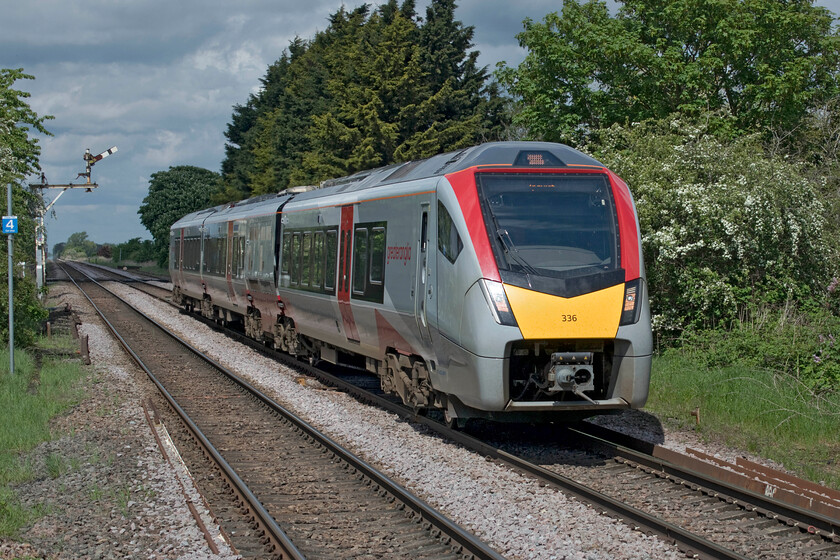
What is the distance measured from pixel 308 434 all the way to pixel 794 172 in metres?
10.1

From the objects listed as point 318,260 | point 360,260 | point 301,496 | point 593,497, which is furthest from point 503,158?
point 318,260

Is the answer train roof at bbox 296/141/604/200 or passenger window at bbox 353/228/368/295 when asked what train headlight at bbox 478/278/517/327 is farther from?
passenger window at bbox 353/228/368/295

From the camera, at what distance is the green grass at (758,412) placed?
929 centimetres

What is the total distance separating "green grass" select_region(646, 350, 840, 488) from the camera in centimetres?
929

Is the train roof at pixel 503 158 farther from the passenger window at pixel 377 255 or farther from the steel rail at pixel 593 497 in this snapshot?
the steel rail at pixel 593 497

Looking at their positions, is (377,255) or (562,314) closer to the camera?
(562,314)

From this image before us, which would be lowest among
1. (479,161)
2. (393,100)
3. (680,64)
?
(479,161)

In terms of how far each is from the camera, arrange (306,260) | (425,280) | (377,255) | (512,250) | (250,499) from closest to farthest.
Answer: (250,499), (512,250), (425,280), (377,255), (306,260)

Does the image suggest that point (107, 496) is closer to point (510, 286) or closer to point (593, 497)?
point (510, 286)

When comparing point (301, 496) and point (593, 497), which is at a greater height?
point (593, 497)

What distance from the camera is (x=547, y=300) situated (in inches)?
336

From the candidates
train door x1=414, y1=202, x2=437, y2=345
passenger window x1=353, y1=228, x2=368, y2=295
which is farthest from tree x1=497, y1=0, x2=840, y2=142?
train door x1=414, y1=202, x2=437, y2=345

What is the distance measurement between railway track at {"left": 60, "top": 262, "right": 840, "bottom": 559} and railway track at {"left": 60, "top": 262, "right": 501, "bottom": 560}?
1441mm

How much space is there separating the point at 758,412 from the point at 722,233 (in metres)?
4.93
